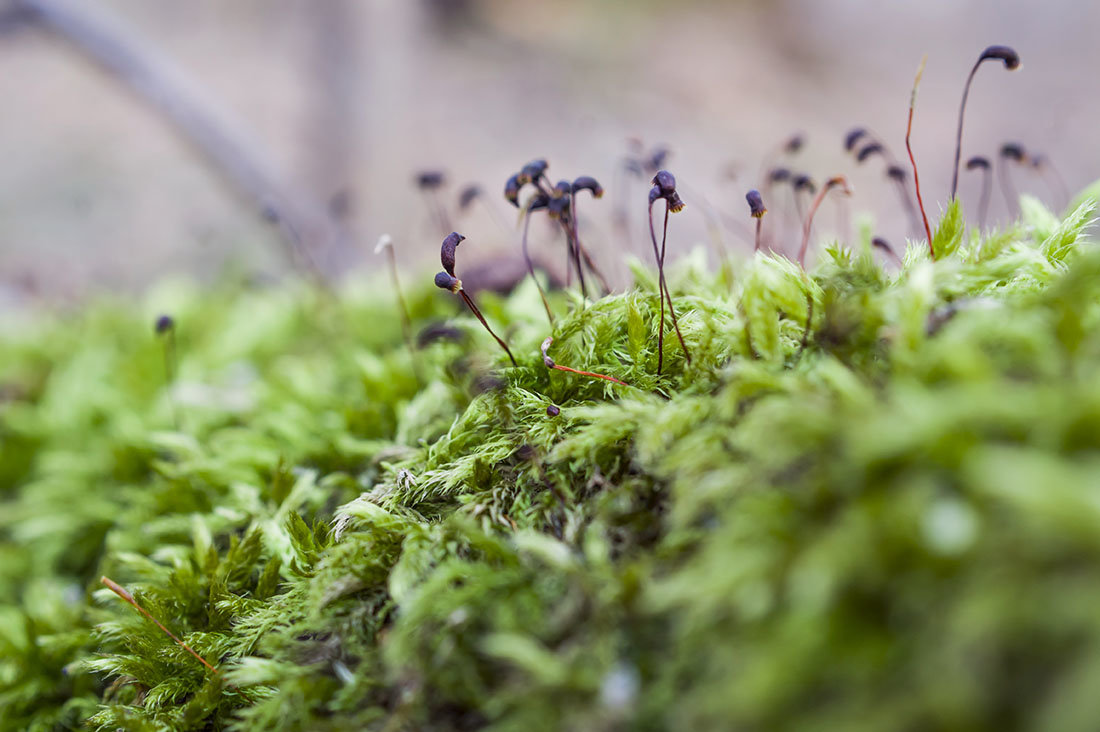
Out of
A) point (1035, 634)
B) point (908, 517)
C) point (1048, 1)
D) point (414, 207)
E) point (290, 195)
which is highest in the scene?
point (1048, 1)

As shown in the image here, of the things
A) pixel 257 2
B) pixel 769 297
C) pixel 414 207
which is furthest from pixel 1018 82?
pixel 257 2

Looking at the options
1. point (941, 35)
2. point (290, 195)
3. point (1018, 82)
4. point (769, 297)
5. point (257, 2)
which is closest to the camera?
point (769, 297)

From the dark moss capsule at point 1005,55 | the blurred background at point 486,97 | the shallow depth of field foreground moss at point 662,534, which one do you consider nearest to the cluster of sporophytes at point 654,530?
the shallow depth of field foreground moss at point 662,534

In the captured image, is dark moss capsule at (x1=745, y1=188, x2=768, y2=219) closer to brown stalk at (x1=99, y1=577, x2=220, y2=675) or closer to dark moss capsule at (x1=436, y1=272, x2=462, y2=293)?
dark moss capsule at (x1=436, y1=272, x2=462, y2=293)

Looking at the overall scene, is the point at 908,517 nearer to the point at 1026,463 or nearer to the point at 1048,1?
the point at 1026,463

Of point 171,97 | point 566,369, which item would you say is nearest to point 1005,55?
point 566,369

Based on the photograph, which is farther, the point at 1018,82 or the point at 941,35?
the point at 941,35

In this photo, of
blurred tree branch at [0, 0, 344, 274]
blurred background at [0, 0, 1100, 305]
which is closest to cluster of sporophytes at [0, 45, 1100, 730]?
blurred tree branch at [0, 0, 344, 274]

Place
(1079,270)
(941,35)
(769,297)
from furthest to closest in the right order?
(941,35) < (769,297) < (1079,270)
